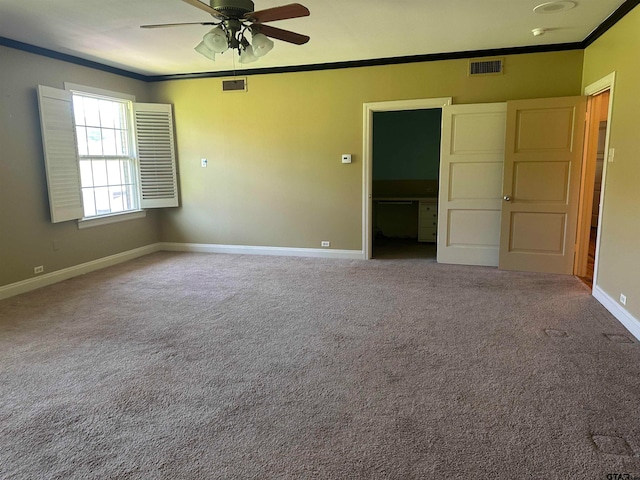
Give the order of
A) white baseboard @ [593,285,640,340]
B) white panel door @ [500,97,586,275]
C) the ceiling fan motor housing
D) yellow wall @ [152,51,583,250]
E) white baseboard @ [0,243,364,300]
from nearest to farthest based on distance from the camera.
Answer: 1. the ceiling fan motor housing
2. white baseboard @ [593,285,640,340]
3. white baseboard @ [0,243,364,300]
4. white panel door @ [500,97,586,275]
5. yellow wall @ [152,51,583,250]

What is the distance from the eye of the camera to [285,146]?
593 cm

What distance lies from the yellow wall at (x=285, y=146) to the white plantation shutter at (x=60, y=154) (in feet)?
5.27

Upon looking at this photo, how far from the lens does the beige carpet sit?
192cm

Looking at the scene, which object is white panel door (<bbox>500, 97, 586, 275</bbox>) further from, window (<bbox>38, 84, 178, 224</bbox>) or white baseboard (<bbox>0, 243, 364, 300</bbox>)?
window (<bbox>38, 84, 178, 224</bbox>)

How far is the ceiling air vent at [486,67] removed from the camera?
5016 mm

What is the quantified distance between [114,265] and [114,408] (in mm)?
3735

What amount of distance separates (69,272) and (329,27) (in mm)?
4060

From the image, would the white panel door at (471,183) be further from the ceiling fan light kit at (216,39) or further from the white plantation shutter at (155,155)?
the white plantation shutter at (155,155)

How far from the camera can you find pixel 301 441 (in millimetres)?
2051

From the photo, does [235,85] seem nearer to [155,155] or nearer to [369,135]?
[155,155]

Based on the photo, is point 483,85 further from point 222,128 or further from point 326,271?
point 222,128

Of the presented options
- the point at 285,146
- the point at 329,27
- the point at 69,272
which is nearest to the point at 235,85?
the point at 285,146

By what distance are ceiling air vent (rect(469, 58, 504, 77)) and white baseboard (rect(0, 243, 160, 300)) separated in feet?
16.8

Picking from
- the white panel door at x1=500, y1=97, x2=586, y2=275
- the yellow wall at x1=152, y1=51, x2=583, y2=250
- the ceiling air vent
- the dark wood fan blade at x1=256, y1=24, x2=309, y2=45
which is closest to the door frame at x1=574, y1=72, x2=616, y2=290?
the white panel door at x1=500, y1=97, x2=586, y2=275
